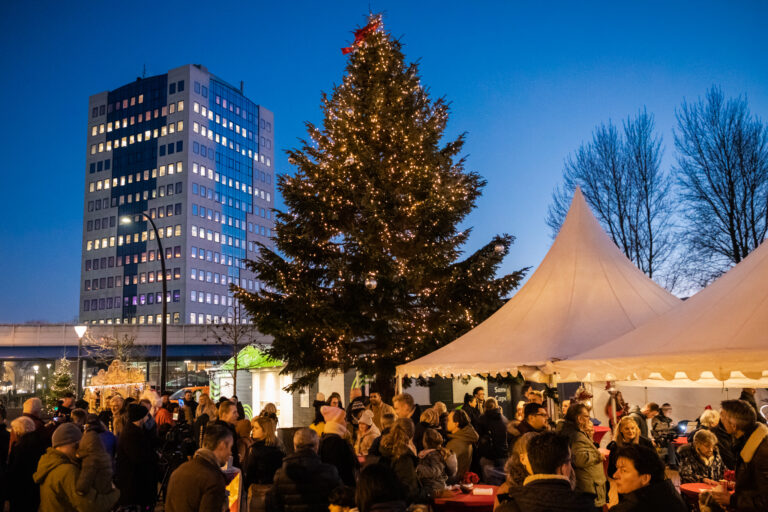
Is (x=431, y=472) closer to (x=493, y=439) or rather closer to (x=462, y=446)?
(x=462, y=446)

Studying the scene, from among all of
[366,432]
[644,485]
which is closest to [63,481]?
[366,432]

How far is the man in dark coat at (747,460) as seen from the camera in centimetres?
523

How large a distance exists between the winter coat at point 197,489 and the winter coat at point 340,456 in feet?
7.38

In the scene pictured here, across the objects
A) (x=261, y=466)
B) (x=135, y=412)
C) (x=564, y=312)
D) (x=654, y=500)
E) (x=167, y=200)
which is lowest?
(x=261, y=466)

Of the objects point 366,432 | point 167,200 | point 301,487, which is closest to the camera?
point 301,487

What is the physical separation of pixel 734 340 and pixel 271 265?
14250 mm

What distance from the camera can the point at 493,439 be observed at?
10.2 metres

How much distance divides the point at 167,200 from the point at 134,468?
11607 cm

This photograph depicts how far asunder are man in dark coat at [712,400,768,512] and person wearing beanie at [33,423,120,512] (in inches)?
224

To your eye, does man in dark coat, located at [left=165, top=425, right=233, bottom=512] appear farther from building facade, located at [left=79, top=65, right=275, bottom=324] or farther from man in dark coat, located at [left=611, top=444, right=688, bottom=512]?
building facade, located at [left=79, top=65, right=275, bottom=324]

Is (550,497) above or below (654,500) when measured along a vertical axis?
above

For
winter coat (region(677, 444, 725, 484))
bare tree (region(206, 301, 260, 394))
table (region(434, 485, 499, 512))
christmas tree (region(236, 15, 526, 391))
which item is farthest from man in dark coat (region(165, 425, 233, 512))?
bare tree (region(206, 301, 260, 394))

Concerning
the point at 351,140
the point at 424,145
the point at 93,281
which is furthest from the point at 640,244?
the point at 93,281

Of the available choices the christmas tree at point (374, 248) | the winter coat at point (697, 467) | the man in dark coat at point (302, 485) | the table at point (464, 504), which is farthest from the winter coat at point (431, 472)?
the christmas tree at point (374, 248)
